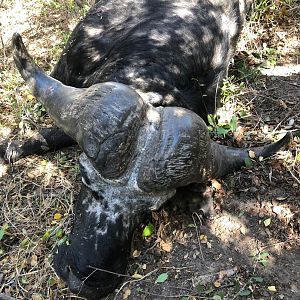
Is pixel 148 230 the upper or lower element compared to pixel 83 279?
lower

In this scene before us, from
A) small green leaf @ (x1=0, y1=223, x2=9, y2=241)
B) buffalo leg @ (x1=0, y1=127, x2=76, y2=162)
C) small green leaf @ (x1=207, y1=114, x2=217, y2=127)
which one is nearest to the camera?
small green leaf @ (x1=0, y1=223, x2=9, y2=241)

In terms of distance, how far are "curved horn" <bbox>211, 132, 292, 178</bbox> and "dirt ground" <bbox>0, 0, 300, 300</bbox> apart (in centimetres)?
27

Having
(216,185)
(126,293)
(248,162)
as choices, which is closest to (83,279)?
(126,293)

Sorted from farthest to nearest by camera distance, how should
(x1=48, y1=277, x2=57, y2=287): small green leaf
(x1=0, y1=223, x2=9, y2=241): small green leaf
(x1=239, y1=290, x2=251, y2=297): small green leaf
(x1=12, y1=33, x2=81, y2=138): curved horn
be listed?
(x1=0, y1=223, x2=9, y2=241): small green leaf → (x1=48, y1=277, x2=57, y2=287): small green leaf → (x1=239, y1=290, x2=251, y2=297): small green leaf → (x1=12, y1=33, x2=81, y2=138): curved horn

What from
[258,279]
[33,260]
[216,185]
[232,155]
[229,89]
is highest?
[232,155]

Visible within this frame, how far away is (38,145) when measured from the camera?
14.9 feet

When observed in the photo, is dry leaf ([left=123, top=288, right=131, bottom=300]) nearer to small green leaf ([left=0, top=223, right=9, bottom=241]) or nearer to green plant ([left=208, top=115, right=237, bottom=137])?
small green leaf ([left=0, top=223, right=9, bottom=241])

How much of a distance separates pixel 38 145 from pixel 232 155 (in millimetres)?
1911

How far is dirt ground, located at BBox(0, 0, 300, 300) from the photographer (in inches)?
135

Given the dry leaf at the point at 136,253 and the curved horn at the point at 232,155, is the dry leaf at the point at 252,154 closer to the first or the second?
the curved horn at the point at 232,155

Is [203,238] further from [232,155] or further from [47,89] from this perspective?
[47,89]

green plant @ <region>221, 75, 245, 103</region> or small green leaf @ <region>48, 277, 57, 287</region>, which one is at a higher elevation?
green plant @ <region>221, 75, 245, 103</region>

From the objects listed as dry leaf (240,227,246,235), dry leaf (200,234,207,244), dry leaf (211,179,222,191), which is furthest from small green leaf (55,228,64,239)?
dry leaf (240,227,246,235)

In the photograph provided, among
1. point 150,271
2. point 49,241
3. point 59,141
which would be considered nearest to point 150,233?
point 150,271
